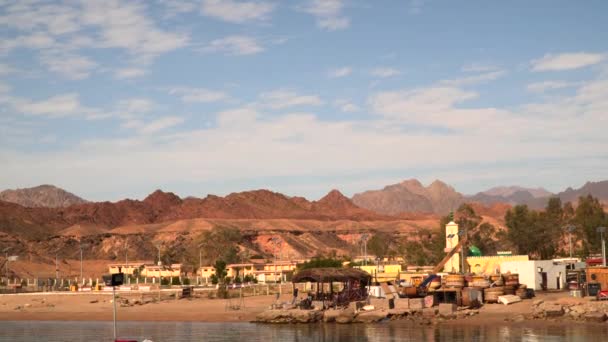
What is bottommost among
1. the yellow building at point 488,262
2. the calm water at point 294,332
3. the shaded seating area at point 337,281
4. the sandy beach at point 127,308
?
the calm water at point 294,332

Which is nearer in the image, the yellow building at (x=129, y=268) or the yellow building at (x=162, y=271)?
the yellow building at (x=162, y=271)

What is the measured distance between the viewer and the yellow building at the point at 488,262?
71312 millimetres

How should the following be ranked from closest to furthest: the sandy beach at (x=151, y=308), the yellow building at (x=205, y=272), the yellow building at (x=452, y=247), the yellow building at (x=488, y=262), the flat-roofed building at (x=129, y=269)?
the sandy beach at (x=151, y=308)
the yellow building at (x=488, y=262)
the yellow building at (x=452, y=247)
the yellow building at (x=205, y=272)
the flat-roofed building at (x=129, y=269)

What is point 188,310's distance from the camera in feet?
208

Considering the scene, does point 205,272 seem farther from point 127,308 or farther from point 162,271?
point 127,308

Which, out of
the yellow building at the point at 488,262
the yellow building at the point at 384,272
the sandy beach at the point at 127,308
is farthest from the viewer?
the yellow building at the point at 384,272

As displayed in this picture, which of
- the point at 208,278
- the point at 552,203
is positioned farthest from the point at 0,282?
the point at 552,203

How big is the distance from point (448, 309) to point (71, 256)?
11941 cm

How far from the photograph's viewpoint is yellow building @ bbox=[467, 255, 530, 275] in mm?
71312

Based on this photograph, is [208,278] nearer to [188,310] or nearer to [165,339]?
[188,310]

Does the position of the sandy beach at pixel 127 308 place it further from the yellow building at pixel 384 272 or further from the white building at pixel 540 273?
the white building at pixel 540 273

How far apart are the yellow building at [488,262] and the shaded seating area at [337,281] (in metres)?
17.0

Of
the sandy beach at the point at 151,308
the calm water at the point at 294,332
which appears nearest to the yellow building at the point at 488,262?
the sandy beach at the point at 151,308

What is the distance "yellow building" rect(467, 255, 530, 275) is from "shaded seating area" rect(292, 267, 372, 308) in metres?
17.0
